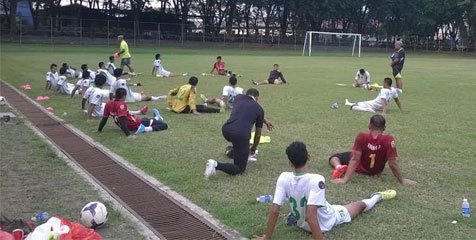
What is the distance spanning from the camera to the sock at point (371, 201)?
17.9ft

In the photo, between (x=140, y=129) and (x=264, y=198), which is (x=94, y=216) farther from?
(x=140, y=129)

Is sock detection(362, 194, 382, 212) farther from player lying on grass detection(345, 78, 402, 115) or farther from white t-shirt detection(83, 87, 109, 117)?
white t-shirt detection(83, 87, 109, 117)

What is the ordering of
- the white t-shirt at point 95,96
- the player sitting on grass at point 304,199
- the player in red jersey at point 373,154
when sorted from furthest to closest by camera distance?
the white t-shirt at point 95,96
the player in red jersey at point 373,154
the player sitting on grass at point 304,199

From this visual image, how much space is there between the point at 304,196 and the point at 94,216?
2047 mm

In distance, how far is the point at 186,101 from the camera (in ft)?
39.8

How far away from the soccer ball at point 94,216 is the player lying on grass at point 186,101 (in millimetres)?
6827

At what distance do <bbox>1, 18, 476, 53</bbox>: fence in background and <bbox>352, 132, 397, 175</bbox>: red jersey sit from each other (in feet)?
154

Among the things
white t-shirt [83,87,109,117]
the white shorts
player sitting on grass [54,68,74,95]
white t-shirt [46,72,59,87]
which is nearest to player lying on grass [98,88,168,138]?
white t-shirt [83,87,109,117]

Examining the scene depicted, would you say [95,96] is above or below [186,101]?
above

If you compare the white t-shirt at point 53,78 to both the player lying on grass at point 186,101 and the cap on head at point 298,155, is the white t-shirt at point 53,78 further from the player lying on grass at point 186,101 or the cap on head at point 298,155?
the cap on head at point 298,155

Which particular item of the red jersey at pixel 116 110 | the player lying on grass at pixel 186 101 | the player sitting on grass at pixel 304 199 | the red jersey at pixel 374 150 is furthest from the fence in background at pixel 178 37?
the player sitting on grass at pixel 304 199

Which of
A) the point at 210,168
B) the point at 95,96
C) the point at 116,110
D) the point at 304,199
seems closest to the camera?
the point at 304,199

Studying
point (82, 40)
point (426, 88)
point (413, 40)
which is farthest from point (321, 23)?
point (426, 88)

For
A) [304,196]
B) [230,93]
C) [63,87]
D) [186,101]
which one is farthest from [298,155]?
[63,87]
